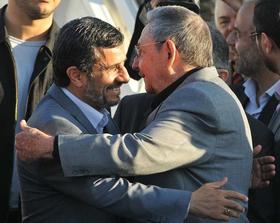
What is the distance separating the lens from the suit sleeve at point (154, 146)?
8.78ft

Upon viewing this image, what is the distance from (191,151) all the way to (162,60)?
45 centimetres

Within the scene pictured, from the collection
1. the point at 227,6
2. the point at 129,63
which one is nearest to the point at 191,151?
the point at 129,63

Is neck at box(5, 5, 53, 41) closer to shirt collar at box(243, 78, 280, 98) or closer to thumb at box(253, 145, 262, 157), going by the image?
shirt collar at box(243, 78, 280, 98)

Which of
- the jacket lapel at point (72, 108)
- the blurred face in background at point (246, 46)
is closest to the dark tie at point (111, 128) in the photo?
A: the jacket lapel at point (72, 108)

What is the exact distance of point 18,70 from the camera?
3900mm

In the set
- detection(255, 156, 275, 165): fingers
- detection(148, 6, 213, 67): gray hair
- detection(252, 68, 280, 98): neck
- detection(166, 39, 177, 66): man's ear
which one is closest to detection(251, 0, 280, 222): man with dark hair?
detection(255, 156, 275, 165): fingers

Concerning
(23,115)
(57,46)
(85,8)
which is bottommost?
(85,8)

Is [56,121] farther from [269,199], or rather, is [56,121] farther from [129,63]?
[129,63]

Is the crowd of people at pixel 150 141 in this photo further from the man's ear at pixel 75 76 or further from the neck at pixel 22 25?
the neck at pixel 22 25

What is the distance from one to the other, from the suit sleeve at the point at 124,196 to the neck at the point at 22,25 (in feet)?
4.66

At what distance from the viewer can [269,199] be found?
10.7 ft

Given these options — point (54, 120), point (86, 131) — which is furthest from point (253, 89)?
point (54, 120)

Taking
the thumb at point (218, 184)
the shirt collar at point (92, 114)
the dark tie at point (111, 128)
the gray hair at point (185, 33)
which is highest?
the gray hair at point (185, 33)

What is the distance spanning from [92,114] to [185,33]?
20.8 inches
